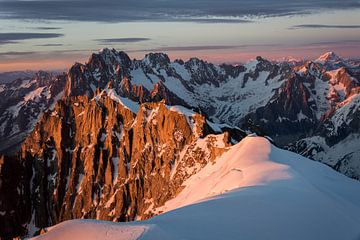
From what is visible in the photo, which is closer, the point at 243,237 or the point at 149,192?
the point at 243,237

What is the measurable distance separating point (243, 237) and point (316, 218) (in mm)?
11887

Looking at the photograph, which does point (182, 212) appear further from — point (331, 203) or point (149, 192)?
point (149, 192)

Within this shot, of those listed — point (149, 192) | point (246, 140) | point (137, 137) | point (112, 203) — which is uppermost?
point (246, 140)

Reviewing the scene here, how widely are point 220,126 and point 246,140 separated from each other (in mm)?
56637

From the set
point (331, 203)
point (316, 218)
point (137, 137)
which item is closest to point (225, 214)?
point (316, 218)

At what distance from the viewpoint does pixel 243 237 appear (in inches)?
1507

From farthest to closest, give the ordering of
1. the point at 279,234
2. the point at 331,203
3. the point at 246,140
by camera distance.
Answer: the point at 246,140 < the point at 331,203 < the point at 279,234

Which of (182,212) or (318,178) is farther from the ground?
(182,212)

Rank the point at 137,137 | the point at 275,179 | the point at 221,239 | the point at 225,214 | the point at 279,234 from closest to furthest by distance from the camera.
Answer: the point at 221,239
the point at 279,234
the point at 225,214
the point at 275,179
the point at 137,137

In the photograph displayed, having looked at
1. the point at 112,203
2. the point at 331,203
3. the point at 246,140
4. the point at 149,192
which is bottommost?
the point at 112,203

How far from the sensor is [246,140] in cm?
11244

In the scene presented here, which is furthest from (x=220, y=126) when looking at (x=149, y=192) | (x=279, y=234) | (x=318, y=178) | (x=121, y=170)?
(x=279, y=234)

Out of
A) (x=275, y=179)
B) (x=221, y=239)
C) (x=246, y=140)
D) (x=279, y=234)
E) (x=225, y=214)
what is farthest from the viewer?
(x=246, y=140)

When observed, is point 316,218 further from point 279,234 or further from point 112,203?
point 112,203
